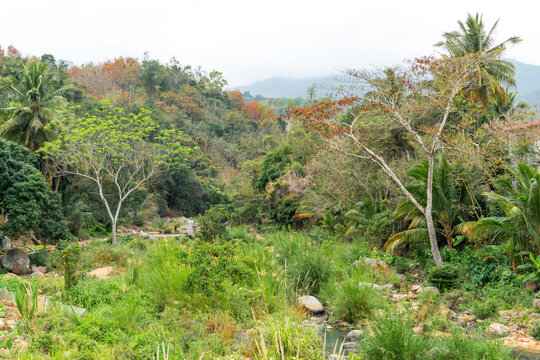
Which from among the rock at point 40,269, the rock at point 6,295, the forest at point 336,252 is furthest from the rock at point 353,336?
the rock at point 40,269

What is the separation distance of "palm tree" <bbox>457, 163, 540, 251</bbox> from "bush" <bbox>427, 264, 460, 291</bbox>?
870 millimetres

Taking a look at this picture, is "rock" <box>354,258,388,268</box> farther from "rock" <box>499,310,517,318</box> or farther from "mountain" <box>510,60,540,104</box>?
"mountain" <box>510,60,540,104</box>

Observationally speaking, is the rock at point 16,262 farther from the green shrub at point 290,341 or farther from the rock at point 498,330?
the rock at point 498,330

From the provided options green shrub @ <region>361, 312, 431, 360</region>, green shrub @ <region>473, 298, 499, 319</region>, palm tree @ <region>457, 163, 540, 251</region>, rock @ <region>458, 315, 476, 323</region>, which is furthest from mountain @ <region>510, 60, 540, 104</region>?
green shrub @ <region>361, 312, 431, 360</region>

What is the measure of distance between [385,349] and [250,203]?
2191 centimetres

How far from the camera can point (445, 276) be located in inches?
362

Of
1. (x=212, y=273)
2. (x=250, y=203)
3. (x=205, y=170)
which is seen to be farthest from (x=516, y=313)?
(x=205, y=170)

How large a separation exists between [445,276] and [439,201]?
2089 mm

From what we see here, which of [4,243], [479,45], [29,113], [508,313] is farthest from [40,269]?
[479,45]

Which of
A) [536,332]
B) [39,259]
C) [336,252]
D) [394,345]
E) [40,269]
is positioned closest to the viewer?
[394,345]

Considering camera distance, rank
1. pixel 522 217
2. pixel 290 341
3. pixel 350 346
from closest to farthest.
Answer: pixel 290 341, pixel 350 346, pixel 522 217

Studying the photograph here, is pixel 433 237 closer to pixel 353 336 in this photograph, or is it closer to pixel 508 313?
pixel 508 313

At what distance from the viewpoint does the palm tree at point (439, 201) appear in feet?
34.0

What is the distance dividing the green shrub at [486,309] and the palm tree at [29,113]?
19422 mm
